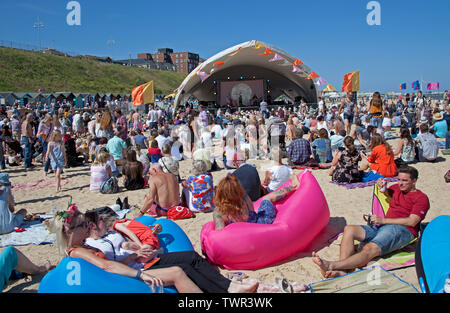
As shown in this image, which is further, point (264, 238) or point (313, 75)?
point (313, 75)

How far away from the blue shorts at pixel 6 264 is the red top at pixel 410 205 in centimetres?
370

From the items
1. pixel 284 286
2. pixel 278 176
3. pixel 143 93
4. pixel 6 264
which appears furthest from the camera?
pixel 143 93

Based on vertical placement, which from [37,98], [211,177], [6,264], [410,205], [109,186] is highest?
[37,98]

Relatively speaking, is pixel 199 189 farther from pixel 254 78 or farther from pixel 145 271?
pixel 254 78

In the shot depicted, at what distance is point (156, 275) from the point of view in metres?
2.60

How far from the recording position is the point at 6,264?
2.94 m

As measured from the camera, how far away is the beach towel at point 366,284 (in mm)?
2648

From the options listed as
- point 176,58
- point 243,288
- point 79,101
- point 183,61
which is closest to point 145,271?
point 243,288

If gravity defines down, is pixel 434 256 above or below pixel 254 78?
below

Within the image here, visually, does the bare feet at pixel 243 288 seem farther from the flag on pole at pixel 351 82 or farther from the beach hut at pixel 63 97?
the beach hut at pixel 63 97

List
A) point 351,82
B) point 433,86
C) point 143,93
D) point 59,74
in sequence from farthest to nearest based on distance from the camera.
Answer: point 59,74 < point 433,86 < point 351,82 < point 143,93

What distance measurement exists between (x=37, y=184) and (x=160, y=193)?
13.2 ft

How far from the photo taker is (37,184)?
23.6 ft
